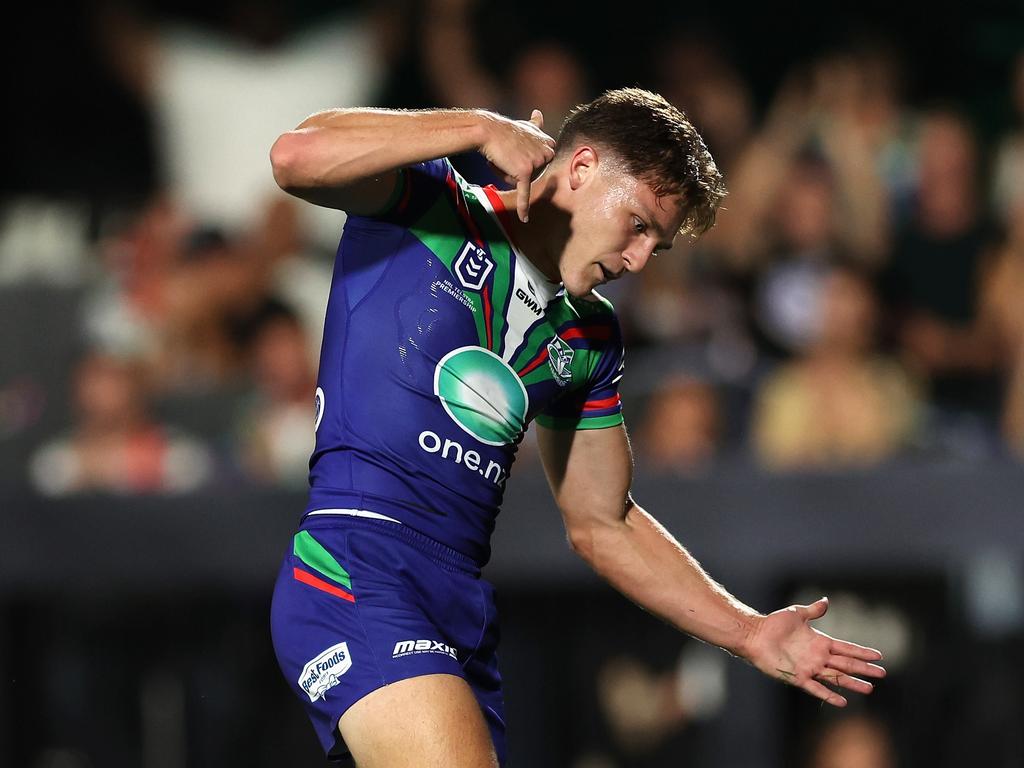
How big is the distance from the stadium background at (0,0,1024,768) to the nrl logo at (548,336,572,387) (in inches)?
103

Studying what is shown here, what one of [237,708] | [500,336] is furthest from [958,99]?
[500,336]

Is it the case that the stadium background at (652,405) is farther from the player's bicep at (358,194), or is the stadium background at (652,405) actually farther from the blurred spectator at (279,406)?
the player's bicep at (358,194)

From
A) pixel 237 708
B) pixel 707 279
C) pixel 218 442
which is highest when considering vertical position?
pixel 707 279

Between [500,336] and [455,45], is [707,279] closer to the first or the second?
[455,45]

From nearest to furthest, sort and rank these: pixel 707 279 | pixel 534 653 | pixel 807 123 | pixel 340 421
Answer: pixel 340 421 < pixel 534 653 < pixel 707 279 < pixel 807 123

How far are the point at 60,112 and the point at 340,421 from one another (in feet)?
24.1

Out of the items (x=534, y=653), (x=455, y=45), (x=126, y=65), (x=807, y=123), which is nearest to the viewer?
(x=534, y=653)

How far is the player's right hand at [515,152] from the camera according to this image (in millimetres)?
3174

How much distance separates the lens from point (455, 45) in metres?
9.20

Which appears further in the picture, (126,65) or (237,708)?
(126,65)

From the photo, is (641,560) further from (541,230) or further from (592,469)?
(541,230)

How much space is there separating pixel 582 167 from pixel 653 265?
436 cm

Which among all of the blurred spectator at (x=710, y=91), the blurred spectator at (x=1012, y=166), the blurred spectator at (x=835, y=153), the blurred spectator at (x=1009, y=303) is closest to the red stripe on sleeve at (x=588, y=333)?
the blurred spectator at (x=1009, y=303)

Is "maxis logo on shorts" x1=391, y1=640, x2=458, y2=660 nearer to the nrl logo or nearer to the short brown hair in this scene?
the nrl logo
